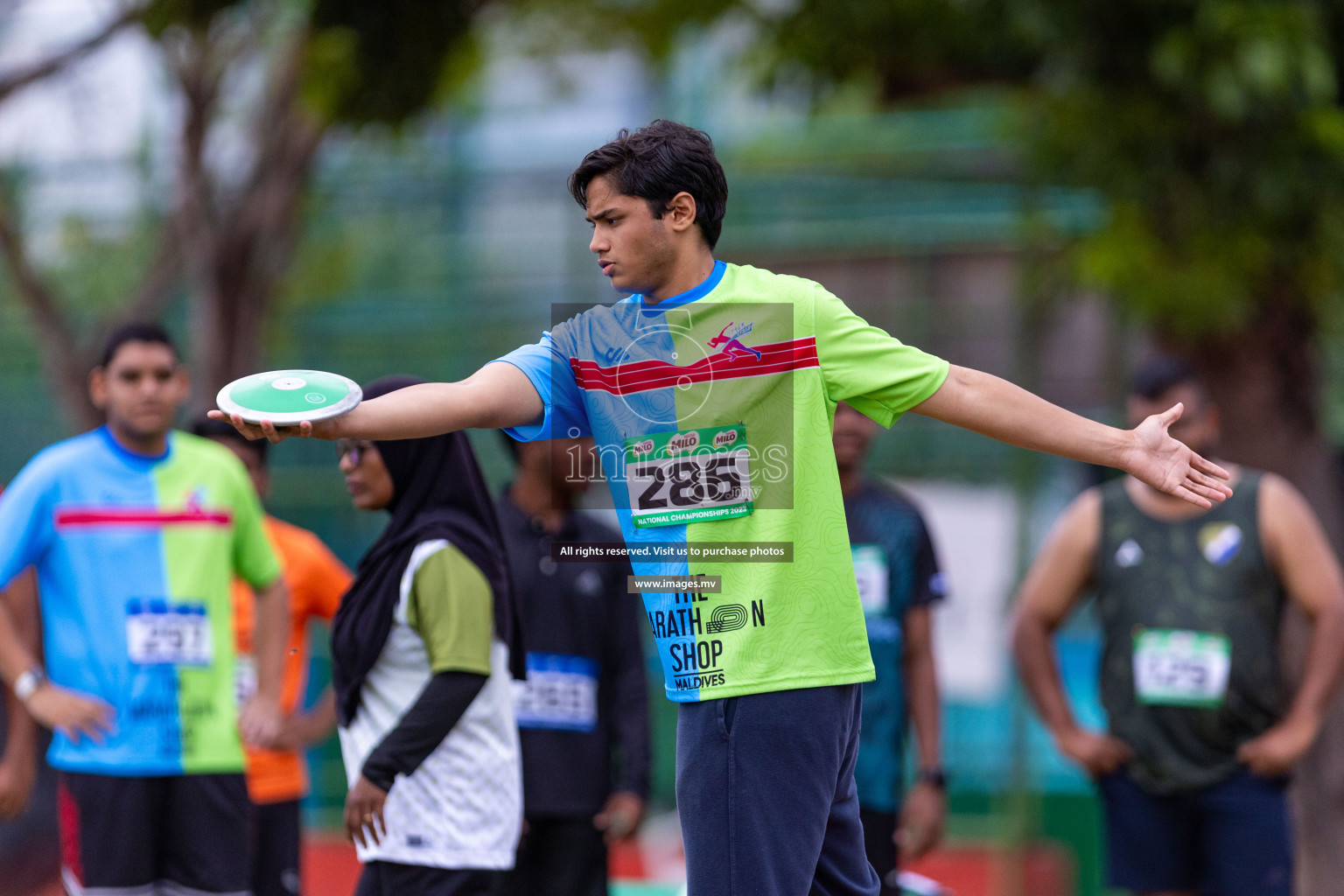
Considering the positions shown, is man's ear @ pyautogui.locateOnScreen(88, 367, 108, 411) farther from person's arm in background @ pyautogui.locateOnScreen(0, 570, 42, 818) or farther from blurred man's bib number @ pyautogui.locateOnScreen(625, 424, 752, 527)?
blurred man's bib number @ pyautogui.locateOnScreen(625, 424, 752, 527)

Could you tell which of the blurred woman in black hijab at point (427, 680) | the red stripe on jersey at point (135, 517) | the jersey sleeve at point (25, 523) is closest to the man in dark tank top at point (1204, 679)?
the blurred woman in black hijab at point (427, 680)

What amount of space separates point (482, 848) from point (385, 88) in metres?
4.61

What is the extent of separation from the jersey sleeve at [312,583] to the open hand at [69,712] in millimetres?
1474

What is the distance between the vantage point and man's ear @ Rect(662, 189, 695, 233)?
2789 mm

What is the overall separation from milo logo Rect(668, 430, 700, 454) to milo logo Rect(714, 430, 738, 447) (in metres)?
0.03

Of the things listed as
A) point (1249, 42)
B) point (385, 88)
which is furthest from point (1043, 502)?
point (385, 88)

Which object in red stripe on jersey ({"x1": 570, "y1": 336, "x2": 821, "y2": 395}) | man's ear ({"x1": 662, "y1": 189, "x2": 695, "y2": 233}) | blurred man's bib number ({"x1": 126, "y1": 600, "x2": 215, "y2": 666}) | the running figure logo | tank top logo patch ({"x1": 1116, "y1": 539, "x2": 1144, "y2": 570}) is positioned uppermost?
man's ear ({"x1": 662, "y1": 189, "x2": 695, "y2": 233})

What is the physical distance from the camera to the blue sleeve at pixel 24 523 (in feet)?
15.0

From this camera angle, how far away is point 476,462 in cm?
408

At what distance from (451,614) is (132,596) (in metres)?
1.50

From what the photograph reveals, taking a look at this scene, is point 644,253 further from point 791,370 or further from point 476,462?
point 476,462

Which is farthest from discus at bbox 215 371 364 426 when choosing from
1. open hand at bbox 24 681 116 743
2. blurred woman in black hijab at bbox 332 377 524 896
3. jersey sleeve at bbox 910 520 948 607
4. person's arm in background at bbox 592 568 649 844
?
jersey sleeve at bbox 910 520 948 607

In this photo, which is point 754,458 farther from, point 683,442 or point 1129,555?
point 1129,555

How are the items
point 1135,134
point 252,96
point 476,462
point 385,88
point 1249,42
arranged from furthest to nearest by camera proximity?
point 252,96 → point 385,88 → point 1135,134 → point 1249,42 → point 476,462
